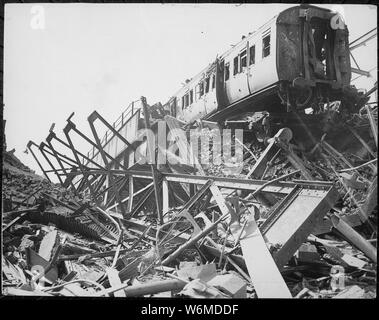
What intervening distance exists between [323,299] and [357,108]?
15.5 ft

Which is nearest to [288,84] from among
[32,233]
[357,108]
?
[357,108]

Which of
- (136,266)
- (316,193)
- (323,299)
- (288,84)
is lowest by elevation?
(323,299)

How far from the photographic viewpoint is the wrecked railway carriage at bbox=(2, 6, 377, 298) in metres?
3.93

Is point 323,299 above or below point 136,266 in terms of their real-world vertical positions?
below

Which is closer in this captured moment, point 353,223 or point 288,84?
point 353,223

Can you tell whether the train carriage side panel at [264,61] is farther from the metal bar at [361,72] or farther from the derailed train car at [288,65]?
the metal bar at [361,72]

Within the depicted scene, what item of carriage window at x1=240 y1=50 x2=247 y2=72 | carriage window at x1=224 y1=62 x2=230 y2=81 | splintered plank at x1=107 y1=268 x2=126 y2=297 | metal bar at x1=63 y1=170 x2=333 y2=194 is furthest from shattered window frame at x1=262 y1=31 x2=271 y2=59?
splintered plank at x1=107 y1=268 x2=126 y2=297

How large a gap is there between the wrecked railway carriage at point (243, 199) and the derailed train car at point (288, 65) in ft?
0.09

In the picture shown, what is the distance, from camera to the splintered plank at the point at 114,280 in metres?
3.86

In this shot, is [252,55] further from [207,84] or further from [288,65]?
[207,84]

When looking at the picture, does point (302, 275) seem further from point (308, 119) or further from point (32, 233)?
point (32, 233)

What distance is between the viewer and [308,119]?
251 inches

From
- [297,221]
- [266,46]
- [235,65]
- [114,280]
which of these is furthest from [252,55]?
[114,280]
